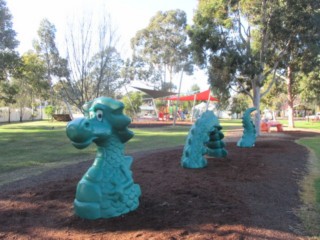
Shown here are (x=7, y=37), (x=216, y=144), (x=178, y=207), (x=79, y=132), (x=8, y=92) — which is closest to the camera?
(x=79, y=132)

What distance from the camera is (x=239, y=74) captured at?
15.8m

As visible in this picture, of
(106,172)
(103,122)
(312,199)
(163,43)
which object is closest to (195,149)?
(312,199)

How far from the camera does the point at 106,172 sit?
147 inches

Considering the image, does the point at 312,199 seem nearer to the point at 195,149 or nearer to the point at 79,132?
the point at 195,149

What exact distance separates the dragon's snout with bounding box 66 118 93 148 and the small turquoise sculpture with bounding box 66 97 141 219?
56 millimetres

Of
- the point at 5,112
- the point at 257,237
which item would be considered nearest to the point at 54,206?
the point at 257,237

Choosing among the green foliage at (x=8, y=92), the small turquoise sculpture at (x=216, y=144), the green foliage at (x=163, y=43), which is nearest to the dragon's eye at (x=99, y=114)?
the small turquoise sculpture at (x=216, y=144)

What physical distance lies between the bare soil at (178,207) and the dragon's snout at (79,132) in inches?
38.0

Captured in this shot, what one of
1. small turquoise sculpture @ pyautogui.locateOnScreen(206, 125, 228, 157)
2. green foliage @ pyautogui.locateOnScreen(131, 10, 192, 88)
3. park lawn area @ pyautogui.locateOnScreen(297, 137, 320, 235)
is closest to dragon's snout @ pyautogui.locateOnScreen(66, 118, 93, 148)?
park lawn area @ pyautogui.locateOnScreen(297, 137, 320, 235)

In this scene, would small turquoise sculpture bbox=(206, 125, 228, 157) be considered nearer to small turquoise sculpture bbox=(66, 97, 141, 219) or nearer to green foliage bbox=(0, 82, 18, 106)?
small turquoise sculpture bbox=(66, 97, 141, 219)

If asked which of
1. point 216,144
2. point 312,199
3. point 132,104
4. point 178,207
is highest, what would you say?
point 132,104

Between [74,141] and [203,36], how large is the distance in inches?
482

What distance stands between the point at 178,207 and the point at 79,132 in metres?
1.65

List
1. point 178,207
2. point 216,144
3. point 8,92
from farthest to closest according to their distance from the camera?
point 8,92
point 216,144
point 178,207
